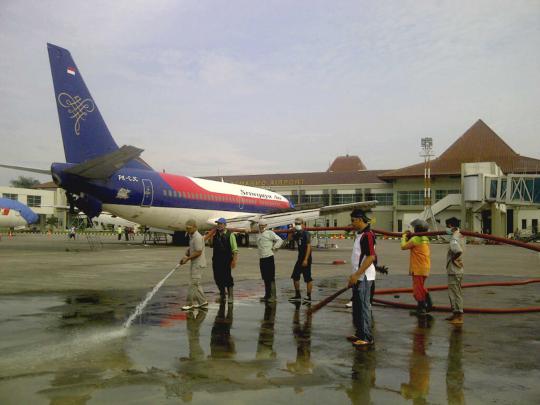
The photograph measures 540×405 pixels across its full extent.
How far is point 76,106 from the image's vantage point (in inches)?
936

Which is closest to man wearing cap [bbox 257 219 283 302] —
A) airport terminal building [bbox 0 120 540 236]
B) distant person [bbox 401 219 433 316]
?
distant person [bbox 401 219 433 316]

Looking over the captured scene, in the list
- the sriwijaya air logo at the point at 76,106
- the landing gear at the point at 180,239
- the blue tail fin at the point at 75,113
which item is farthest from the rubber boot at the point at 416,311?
the landing gear at the point at 180,239

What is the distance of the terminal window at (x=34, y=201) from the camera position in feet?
280

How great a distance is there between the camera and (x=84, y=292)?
11438mm

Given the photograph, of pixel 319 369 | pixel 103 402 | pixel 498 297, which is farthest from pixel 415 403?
pixel 498 297

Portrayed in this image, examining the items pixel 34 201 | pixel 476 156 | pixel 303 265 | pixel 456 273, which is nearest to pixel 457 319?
pixel 456 273

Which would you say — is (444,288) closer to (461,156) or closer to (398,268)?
(398,268)

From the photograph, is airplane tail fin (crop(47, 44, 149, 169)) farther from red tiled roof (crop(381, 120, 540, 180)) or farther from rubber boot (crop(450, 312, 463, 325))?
red tiled roof (crop(381, 120, 540, 180))

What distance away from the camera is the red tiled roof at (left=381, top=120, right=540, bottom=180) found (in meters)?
69.1

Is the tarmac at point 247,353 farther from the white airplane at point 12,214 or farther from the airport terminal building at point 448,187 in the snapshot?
the airport terminal building at point 448,187

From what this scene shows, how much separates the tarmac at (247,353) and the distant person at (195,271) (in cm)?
39

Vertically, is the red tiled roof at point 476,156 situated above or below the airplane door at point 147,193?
above

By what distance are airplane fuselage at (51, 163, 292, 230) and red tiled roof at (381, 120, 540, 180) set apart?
4224 cm

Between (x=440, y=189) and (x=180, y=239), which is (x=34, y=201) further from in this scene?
(x=440, y=189)
